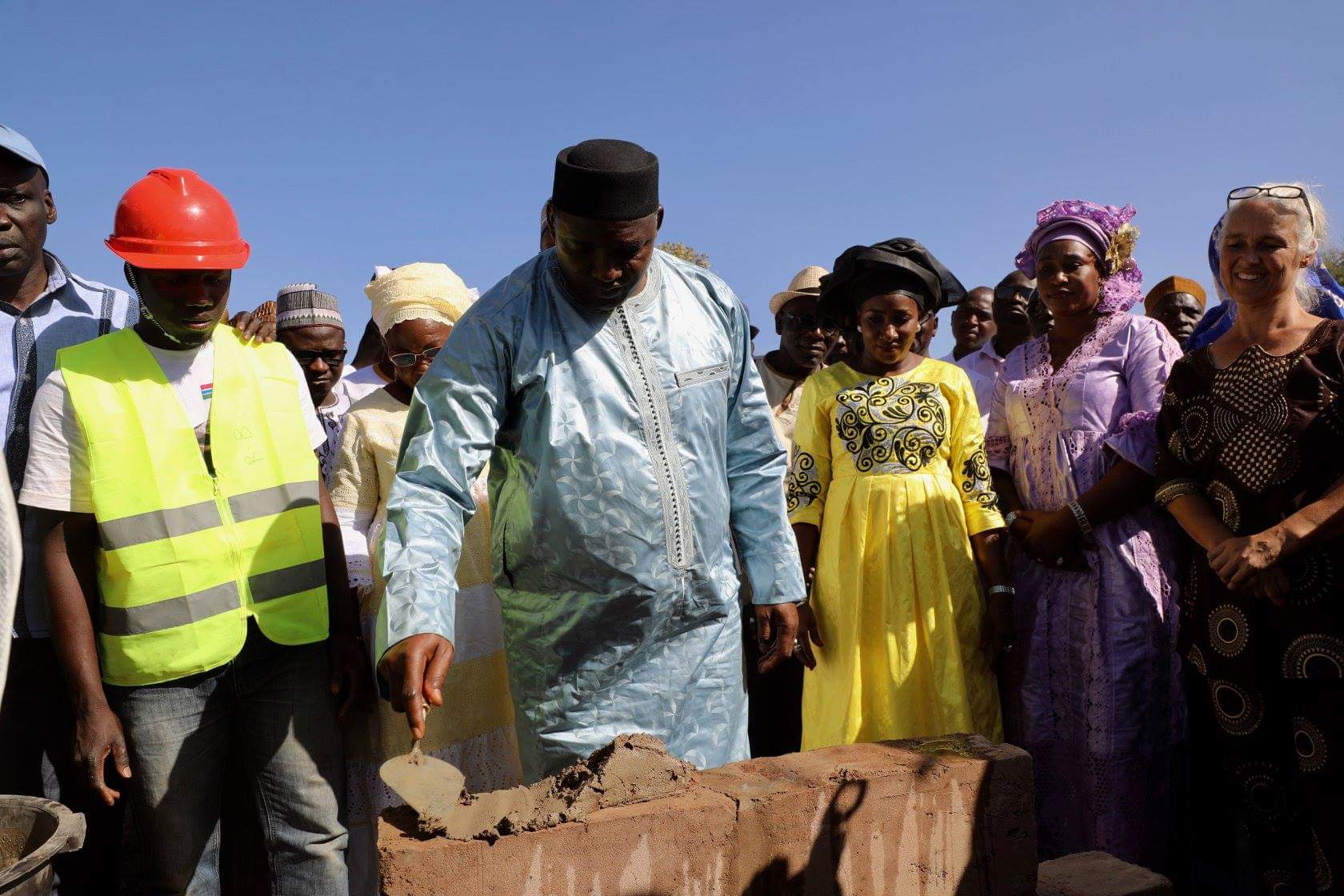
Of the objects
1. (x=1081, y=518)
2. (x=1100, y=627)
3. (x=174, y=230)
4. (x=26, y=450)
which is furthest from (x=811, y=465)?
(x=26, y=450)

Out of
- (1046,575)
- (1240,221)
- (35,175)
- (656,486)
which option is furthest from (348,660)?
(1240,221)

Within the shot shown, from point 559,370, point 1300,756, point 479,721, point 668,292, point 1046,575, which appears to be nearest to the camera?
point 559,370

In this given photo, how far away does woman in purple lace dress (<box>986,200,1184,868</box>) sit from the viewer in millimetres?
3398

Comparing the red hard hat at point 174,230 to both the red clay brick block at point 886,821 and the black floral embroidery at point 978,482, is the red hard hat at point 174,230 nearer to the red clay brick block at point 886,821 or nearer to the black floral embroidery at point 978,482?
the red clay brick block at point 886,821

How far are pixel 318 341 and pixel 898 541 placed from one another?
8.30 feet

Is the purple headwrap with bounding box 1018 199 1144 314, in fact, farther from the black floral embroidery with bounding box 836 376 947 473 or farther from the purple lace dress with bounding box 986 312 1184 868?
the black floral embroidery with bounding box 836 376 947 473

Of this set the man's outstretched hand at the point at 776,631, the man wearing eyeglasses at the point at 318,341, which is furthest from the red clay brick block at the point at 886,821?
the man wearing eyeglasses at the point at 318,341

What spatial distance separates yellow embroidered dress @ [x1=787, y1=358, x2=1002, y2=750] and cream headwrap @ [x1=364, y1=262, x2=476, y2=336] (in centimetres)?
151

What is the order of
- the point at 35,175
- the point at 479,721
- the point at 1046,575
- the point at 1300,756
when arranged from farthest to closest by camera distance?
the point at 1046,575
the point at 479,721
the point at 35,175
the point at 1300,756

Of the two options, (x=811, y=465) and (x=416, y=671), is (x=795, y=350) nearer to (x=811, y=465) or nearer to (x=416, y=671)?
(x=811, y=465)

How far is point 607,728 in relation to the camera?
2.46 metres

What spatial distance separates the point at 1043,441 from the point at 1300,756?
4.37 ft

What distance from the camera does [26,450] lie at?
288 centimetres

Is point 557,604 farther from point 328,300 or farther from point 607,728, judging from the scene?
point 328,300
